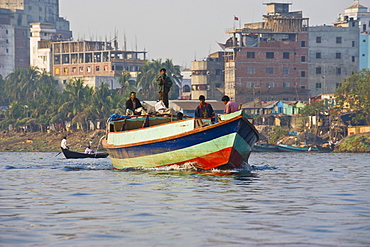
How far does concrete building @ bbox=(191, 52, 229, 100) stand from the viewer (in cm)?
10206

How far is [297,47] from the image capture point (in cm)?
9694

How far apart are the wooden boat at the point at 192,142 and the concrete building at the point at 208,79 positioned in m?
75.1

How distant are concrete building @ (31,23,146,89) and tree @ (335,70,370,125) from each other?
141 ft

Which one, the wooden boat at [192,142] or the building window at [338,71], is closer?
the wooden boat at [192,142]

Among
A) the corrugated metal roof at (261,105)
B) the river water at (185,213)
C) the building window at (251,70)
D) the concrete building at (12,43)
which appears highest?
the concrete building at (12,43)

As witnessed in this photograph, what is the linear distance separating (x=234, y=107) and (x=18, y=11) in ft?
393

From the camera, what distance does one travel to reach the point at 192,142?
78.3ft

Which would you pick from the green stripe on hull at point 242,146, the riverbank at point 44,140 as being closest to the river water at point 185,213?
the green stripe on hull at point 242,146

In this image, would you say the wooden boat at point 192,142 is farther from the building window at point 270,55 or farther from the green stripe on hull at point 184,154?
the building window at point 270,55

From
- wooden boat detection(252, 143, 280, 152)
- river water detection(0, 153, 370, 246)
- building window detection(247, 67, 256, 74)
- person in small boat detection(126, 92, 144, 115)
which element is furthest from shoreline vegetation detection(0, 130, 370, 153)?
river water detection(0, 153, 370, 246)

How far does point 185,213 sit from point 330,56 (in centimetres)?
8886

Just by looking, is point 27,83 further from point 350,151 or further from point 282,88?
point 350,151

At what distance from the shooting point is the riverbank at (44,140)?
85.2m

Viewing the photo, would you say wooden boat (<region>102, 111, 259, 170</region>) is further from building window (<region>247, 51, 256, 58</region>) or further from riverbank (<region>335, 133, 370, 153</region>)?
building window (<region>247, 51, 256, 58</region>)
